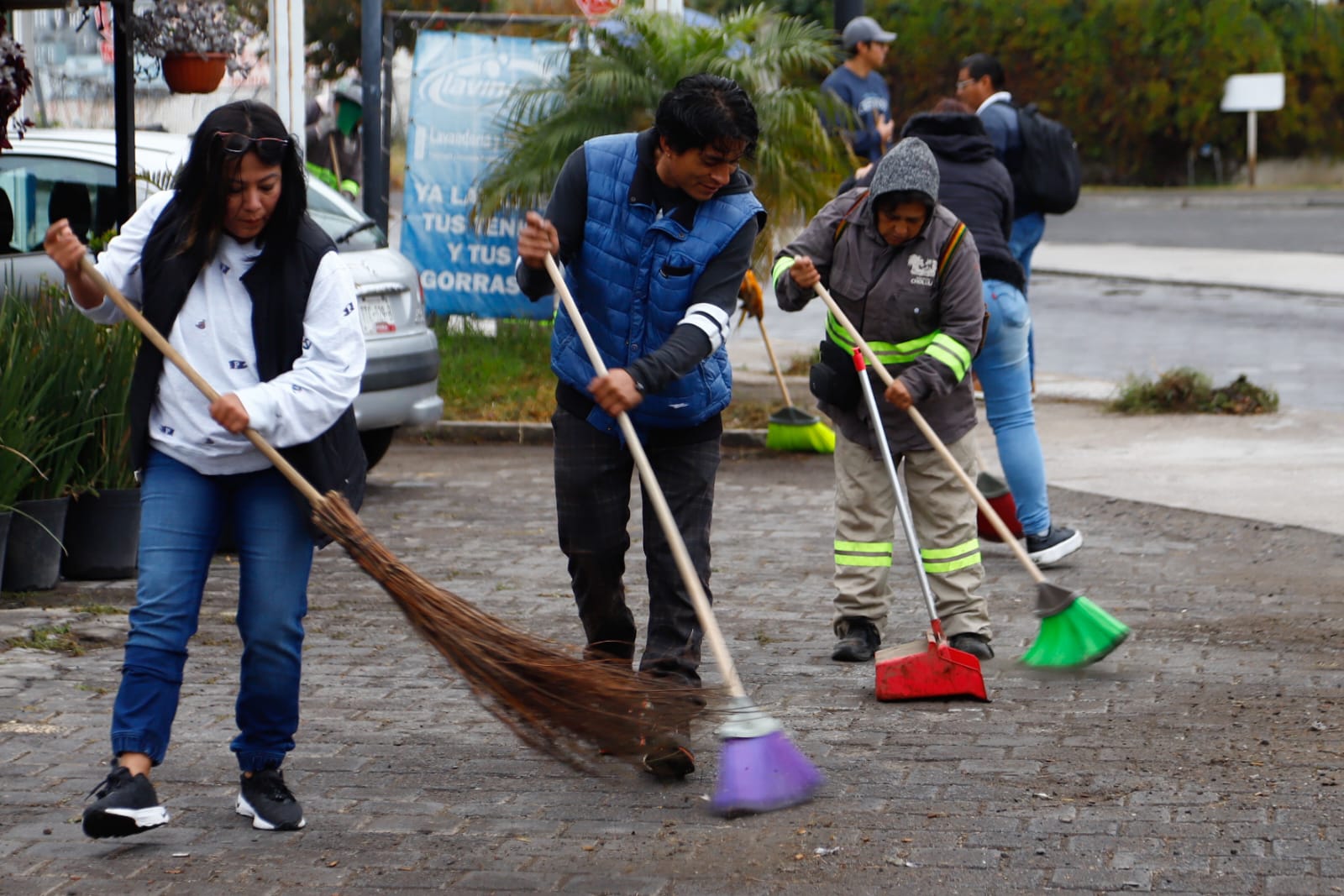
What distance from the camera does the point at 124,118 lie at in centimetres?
767

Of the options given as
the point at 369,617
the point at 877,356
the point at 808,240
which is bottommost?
the point at 369,617

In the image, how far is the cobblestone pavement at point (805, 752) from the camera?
4.07 metres

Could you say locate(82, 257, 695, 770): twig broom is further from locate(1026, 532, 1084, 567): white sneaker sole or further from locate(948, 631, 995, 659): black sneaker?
locate(1026, 532, 1084, 567): white sneaker sole

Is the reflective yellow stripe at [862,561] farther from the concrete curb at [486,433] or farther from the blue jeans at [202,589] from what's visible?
the concrete curb at [486,433]

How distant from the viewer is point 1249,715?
17.4 feet

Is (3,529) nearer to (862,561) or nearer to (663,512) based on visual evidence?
(862,561)

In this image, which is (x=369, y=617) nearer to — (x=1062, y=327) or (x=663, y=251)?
(x=663, y=251)

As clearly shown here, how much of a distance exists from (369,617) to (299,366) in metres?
2.68

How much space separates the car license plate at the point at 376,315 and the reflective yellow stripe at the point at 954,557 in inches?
142

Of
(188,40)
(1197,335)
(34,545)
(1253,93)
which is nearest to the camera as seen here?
(34,545)

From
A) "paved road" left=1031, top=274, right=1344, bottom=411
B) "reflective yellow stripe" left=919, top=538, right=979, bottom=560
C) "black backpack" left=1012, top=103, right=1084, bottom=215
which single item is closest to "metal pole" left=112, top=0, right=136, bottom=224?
"reflective yellow stripe" left=919, top=538, right=979, bottom=560

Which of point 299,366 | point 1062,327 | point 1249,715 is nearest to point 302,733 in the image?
point 299,366

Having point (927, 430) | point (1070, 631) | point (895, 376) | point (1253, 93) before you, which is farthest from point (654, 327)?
point (1253, 93)

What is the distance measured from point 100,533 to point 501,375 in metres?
5.03
